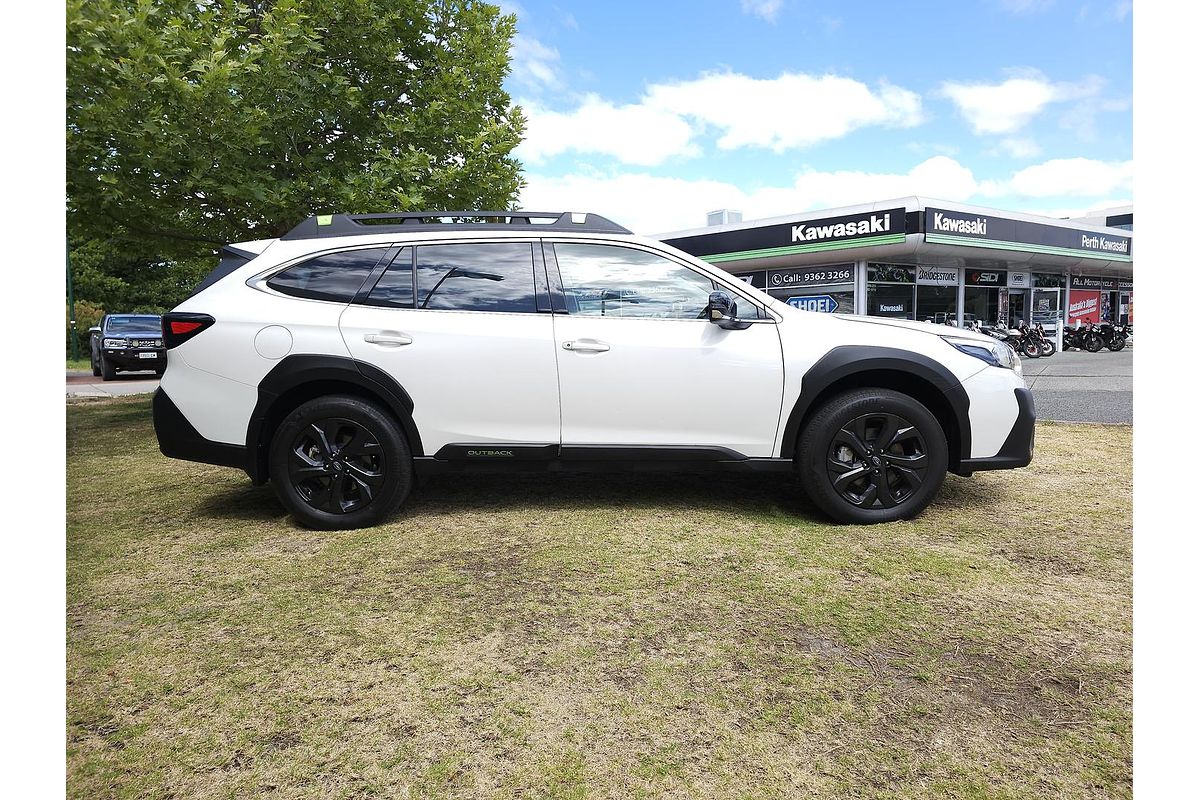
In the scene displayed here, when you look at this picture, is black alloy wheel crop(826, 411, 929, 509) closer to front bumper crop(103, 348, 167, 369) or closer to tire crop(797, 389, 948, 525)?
tire crop(797, 389, 948, 525)

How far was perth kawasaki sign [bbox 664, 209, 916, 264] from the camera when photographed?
76.4 feet

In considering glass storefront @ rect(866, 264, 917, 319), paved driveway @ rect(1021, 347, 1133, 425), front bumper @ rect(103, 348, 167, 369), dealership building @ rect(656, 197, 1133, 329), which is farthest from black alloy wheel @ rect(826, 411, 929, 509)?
glass storefront @ rect(866, 264, 917, 319)

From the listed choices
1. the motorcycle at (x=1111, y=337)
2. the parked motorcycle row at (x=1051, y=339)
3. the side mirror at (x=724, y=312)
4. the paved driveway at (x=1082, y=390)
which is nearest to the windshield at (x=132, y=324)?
the side mirror at (x=724, y=312)

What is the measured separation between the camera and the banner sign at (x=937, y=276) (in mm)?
26516

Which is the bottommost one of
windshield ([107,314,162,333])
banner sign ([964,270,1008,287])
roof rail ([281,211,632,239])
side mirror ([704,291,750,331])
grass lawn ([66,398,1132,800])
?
grass lawn ([66,398,1132,800])

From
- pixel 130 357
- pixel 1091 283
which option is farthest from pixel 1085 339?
pixel 130 357

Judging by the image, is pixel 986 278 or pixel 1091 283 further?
pixel 1091 283

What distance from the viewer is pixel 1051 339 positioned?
2430 centimetres

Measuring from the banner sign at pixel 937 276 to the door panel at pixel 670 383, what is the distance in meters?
25.3

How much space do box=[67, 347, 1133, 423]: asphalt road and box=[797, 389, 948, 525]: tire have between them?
4690 mm

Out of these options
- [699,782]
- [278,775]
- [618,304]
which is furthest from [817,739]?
[618,304]

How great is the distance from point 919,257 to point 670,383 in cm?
2456

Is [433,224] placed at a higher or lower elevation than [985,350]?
higher

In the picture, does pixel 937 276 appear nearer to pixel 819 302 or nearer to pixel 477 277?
pixel 819 302
